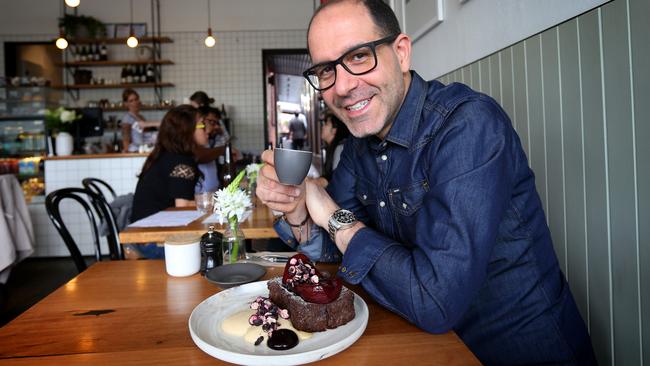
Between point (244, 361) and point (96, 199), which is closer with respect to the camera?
point (244, 361)

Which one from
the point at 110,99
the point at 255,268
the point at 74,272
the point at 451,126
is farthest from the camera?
the point at 110,99

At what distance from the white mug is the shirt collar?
606 millimetres

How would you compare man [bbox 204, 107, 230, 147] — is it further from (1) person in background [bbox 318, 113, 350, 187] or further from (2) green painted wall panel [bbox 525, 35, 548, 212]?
(2) green painted wall panel [bbox 525, 35, 548, 212]

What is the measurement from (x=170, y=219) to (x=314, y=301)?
1559mm

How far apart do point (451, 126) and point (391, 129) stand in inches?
7.7

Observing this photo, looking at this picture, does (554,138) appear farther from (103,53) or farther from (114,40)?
A: (103,53)

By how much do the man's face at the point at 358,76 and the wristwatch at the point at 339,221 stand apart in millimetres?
217

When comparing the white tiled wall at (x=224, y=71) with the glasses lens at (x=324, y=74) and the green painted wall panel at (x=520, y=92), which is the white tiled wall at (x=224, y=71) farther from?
the glasses lens at (x=324, y=74)

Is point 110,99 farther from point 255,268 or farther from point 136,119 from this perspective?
point 255,268

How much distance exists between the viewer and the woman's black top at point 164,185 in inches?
108

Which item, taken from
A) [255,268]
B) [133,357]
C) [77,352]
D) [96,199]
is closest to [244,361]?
[133,357]

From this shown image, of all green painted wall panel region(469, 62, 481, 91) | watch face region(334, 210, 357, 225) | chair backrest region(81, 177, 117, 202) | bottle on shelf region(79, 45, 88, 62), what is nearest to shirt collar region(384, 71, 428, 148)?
watch face region(334, 210, 357, 225)

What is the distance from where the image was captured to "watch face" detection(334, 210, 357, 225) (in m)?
1.01

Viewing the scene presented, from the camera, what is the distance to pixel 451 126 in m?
0.94
